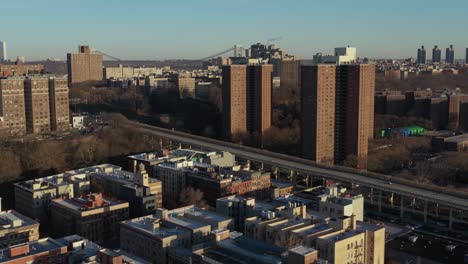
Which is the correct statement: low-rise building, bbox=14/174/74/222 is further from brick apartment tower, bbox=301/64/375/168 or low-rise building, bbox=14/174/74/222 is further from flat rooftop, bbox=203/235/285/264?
brick apartment tower, bbox=301/64/375/168

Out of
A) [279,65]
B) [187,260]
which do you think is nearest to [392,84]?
[279,65]

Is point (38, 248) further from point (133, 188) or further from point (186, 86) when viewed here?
point (186, 86)

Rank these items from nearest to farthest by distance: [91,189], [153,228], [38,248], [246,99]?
[38,248] → [153,228] → [91,189] → [246,99]

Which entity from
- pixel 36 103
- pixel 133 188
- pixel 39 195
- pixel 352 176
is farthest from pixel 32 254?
pixel 36 103

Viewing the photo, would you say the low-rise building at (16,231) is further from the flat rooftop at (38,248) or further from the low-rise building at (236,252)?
the low-rise building at (236,252)

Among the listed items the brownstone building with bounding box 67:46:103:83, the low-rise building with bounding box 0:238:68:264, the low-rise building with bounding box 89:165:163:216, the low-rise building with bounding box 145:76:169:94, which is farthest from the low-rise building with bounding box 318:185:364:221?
the brownstone building with bounding box 67:46:103:83

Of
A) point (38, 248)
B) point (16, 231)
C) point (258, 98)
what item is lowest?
point (16, 231)
